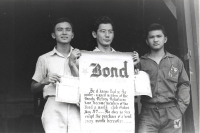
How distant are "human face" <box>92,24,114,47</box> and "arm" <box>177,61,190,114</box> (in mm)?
800

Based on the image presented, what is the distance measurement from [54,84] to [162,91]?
1.04 metres

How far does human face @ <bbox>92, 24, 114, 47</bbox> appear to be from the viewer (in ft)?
10.2

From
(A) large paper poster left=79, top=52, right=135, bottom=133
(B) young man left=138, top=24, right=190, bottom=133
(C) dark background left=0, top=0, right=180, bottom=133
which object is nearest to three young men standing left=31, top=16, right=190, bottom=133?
(B) young man left=138, top=24, right=190, bottom=133

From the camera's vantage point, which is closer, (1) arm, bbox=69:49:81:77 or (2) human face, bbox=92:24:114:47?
(1) arm, bbox=69:49:81:77

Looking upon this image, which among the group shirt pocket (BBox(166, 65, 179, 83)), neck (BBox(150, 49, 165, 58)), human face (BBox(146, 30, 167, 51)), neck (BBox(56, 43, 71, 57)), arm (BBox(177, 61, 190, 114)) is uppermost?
human face (BBox(146, 30, 167, 51))

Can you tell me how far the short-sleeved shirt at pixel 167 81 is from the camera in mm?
3059

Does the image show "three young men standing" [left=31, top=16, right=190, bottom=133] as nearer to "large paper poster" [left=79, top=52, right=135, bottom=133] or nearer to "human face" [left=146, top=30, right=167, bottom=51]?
"human face" [left=146, top=30, right=167, bottom=51]

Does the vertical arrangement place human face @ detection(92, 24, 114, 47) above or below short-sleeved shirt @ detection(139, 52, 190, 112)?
above

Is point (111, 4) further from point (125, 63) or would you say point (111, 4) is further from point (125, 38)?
point (125, 63)

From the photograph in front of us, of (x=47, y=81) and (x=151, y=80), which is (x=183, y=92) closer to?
(x=151, y=80)

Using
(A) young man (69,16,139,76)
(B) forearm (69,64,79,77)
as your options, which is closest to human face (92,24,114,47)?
(A) young man (69,16,139,76)

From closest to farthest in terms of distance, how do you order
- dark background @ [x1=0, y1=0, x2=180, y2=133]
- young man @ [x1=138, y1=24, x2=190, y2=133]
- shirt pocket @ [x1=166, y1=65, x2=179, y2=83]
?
young man @ [x1=138, y1=24, x2=190, y2=133] → shirt pocket @ [x1=166, y1=65, x2=179, y2=83] → dark background @ [x1=0, y1=0, x2=180, y2=133]

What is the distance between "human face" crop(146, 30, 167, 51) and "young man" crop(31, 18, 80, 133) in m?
0.80

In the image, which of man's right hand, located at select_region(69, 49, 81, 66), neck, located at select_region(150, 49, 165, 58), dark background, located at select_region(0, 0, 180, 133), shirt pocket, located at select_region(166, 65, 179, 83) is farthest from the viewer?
dark background, located at select_region(0, 0, 180, 133)
